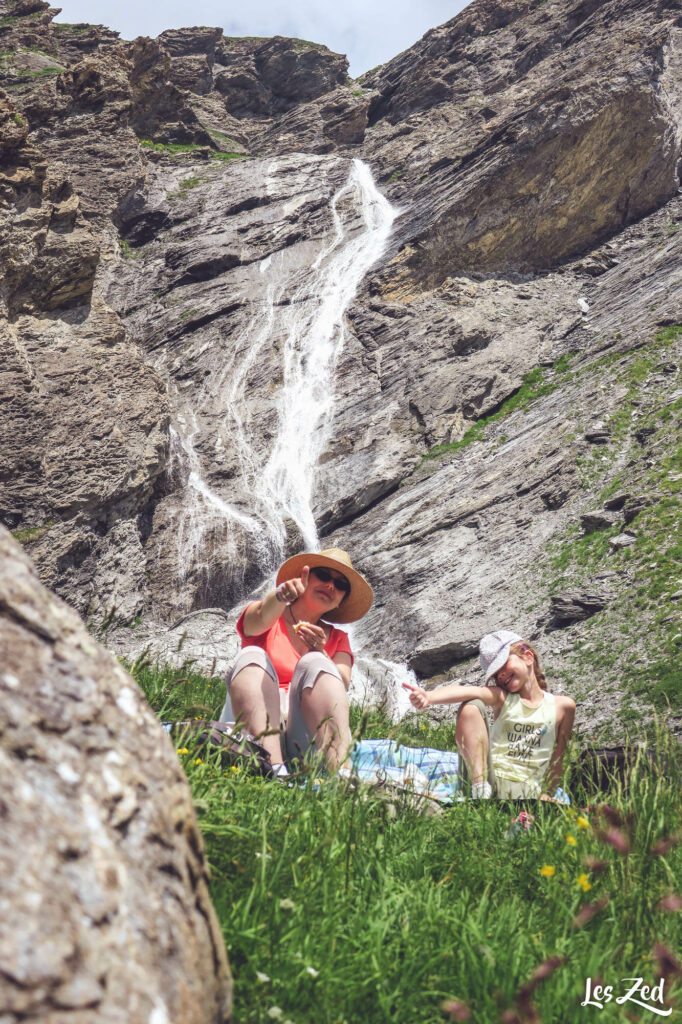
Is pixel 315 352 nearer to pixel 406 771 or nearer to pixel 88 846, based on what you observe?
pixel 406 771

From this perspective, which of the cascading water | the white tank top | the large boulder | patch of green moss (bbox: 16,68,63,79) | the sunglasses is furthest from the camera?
patch of green moss (bbox: 16,68,63,79)

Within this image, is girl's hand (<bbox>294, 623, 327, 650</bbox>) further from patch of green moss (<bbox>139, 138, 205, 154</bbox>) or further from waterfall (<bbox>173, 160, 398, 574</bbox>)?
patch of green moss (<bbox>139, 138, 205, 154</bbox>)

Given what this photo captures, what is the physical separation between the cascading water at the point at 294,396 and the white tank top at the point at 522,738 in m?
8.78

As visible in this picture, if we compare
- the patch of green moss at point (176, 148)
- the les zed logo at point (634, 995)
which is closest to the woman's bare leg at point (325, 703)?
the les zed logo at point (634, 995)

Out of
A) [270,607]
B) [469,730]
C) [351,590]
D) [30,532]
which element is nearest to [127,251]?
[30,532]

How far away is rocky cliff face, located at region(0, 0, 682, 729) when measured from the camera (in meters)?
17.6

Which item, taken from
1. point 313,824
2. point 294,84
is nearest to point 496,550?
point 313,824

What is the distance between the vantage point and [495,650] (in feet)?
19.3

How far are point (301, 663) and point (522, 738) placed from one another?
184 cm

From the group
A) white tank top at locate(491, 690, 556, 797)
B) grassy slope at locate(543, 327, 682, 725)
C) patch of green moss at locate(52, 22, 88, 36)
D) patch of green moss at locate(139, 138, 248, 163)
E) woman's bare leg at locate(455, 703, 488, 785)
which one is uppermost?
patch of green moss at locate(52, 22, 88, 36)

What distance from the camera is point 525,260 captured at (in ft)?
108

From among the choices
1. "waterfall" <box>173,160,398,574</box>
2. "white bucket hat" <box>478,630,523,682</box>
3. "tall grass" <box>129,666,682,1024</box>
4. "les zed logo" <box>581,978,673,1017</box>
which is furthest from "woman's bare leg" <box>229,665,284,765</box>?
"waterfall" <box>173,160,398,574</box>

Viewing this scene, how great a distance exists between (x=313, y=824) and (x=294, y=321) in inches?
1204

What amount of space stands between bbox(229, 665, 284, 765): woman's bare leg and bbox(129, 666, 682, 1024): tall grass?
97 cm
